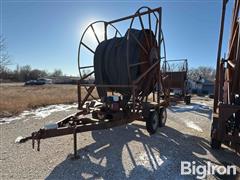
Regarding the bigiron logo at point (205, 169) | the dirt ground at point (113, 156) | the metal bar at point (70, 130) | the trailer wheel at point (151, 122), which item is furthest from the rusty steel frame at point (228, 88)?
the metal bar at point (70, 130)

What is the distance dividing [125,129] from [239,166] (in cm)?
337

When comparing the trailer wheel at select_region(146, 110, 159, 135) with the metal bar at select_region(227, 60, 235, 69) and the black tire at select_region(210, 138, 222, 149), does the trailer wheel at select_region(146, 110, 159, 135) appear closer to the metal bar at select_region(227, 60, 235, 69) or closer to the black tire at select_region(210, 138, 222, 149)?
the black tire at select_region(210, 138, 222, 149)

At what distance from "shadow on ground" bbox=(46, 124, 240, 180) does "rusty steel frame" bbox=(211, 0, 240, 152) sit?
566mm

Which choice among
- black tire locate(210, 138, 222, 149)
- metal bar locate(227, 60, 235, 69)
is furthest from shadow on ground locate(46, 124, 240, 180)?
metal bar locate(227, 60, 235, 69)

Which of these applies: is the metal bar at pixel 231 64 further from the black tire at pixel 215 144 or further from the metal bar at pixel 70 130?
the metal bar at pixel 70 130

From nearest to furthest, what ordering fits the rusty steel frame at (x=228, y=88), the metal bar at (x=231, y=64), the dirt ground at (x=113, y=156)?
1. the dirt ground at (x=113, y=156)
2. the rusty steel frame at (x=228, y=88)
3. the metal bar at (x=231, y=64)

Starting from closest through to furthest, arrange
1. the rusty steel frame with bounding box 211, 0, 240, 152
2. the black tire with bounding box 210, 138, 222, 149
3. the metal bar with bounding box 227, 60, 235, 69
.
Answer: the rusty steel frame with bounding box 211, 0, 240, 152, the metal bar with bounding box 227, 60, 235, 69, the black tire with bounding box 210, 138, 222, 149

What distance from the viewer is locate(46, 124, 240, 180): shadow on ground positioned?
3326 millimetres

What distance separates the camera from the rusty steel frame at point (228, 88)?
12.1 ft

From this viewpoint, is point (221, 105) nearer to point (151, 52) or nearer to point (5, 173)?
point (151, 52)

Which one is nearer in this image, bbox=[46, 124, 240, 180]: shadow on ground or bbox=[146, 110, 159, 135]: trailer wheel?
bbox=[46, 124, 240, 180]: shadow on ground

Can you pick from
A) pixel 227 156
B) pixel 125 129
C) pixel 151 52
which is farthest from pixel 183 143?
pixel 151 52

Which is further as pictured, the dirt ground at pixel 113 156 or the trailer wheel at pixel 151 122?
the trailer wheel at pixel 151 122

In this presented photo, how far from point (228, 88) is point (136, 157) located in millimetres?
2549
